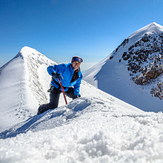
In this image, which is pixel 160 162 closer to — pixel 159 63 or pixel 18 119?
pixel 18 119

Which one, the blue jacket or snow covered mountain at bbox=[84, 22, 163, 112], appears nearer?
the blue jacket

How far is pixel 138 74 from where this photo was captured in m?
14.7

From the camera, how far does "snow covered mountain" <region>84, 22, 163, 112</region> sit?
41.1 feet

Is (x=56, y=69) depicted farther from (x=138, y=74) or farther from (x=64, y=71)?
(x=138, y=74)

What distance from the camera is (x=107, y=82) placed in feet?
51.6

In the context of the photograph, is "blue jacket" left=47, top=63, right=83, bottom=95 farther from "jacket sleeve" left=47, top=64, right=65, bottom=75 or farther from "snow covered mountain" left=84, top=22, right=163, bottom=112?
"snow covered mountain" left=84, top=22, right=163, bottom=112

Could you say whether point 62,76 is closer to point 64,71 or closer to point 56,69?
point 64,71

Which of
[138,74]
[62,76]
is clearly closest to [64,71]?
[62,76]

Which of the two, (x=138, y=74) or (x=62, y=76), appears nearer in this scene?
(x=62, y=76)

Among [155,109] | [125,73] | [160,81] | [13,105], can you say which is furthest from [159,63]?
[13,105]

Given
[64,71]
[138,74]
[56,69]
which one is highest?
[138,74]

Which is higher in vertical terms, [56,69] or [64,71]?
[56,69]

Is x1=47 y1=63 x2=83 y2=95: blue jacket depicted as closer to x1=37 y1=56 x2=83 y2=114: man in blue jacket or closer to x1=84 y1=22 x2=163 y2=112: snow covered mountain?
x1=37 y1=56 x2=83 y2=114: man in blue jacket

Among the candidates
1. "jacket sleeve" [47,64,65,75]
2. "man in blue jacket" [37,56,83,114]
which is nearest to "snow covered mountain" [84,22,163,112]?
"man in blue jacket" [37,56,83,114]
